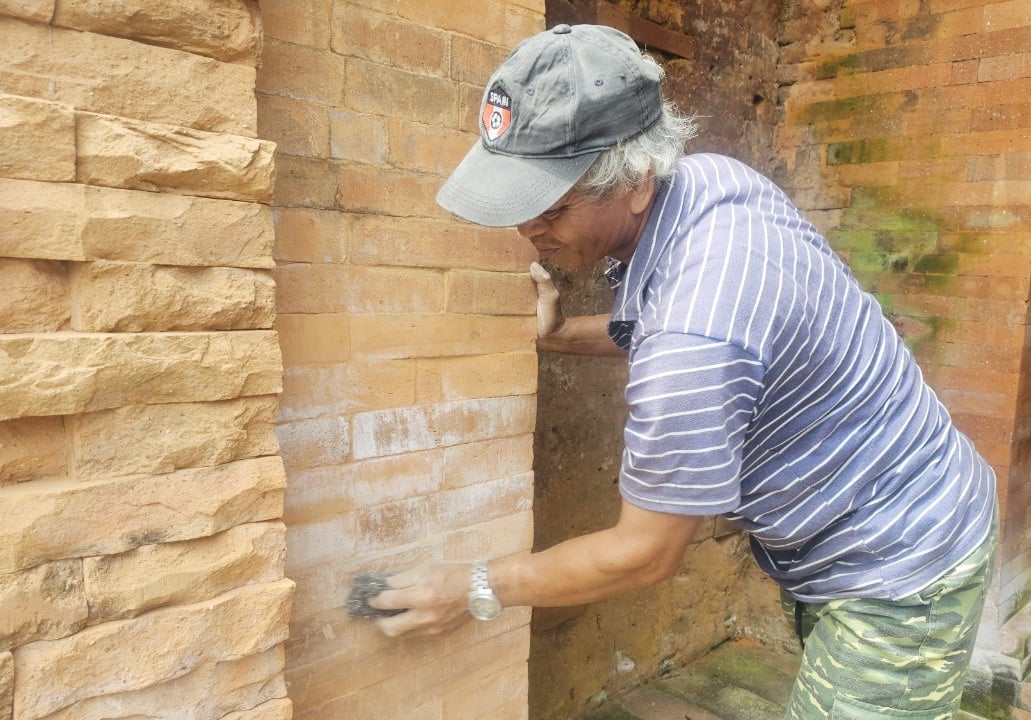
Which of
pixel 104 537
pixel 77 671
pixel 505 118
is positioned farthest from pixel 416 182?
pixel 77 671

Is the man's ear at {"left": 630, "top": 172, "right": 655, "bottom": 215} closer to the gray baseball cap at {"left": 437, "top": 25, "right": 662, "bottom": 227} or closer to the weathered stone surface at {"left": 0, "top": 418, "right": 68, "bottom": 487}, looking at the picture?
the gray baseball cap at {"left": 437, "top": 25, "right": 662, "bottom": 227}

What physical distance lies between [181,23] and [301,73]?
323 mm

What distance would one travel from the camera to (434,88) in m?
1.68

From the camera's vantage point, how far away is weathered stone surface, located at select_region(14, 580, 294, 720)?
1.11m

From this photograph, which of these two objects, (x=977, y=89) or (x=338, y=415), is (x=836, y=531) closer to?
(x=338, y=415)

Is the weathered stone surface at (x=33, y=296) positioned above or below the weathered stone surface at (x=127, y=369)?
above

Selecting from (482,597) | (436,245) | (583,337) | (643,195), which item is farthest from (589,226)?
(482,597)

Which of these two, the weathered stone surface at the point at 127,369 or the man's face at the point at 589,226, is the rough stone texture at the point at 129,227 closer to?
the weathered stone surface at the point at 127,369

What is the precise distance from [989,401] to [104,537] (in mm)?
3633

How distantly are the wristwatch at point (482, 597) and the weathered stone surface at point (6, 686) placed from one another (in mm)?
827

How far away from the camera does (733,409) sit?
53.0 inches

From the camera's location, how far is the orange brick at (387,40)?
1.52 metres

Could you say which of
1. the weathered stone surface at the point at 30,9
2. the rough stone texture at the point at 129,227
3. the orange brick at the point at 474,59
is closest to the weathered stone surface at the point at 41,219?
the rough stone texture at the point at 129,227

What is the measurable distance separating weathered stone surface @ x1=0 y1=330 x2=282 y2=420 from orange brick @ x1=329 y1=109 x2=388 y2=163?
1.51 ft
